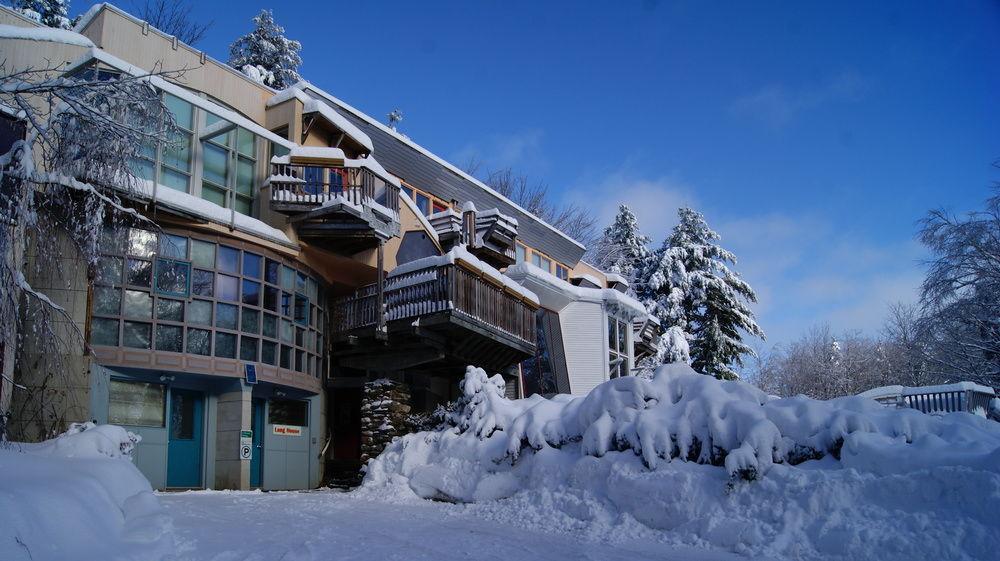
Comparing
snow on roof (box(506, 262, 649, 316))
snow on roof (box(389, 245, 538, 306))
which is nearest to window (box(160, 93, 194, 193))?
snow on roof (box(389, 245, 538, 306))

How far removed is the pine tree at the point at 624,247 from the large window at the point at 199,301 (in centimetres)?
2724

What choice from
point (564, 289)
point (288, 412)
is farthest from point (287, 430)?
point (564, 289)

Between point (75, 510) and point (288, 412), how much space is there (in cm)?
1125

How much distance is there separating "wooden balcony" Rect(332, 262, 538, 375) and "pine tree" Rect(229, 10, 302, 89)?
20980 mm

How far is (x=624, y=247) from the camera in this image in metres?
41.9

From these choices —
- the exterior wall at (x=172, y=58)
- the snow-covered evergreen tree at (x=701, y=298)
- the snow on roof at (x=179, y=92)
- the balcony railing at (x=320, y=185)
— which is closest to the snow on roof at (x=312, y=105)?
the exterior wall at (x=172, y=58)

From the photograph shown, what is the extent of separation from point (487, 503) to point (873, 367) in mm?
40814

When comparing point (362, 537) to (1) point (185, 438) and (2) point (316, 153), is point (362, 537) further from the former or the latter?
(2) point (316, 153)

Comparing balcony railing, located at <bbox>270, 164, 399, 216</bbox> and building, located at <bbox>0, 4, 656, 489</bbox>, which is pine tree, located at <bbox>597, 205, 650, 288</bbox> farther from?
balcony railing, located at <bbox>270, 164, 399, 216</bbox>

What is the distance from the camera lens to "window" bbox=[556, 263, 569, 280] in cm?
3059

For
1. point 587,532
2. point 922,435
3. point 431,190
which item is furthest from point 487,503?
point 431,190

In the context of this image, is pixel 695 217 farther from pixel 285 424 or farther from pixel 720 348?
pixel 285 424

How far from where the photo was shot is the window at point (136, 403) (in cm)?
1307

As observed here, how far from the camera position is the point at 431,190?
76.7 feet
